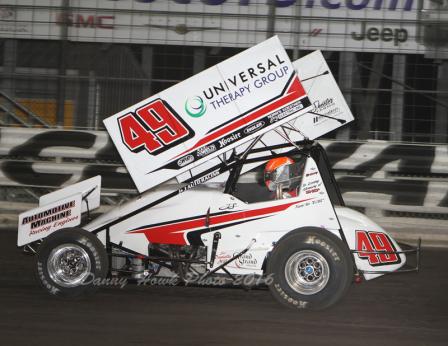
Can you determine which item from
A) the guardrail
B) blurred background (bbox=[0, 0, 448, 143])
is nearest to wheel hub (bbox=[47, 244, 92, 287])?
the guardrail

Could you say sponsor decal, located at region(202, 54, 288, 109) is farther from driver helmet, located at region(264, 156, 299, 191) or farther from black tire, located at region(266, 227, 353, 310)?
black tire, located at region(266, 227, 353, 310)

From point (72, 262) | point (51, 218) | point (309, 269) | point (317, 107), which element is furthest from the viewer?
point (317, 107)

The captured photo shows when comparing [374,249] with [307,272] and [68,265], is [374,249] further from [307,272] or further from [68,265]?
[68,265]

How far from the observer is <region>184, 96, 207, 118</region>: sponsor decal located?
6.61 meters

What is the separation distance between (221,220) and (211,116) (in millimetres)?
838

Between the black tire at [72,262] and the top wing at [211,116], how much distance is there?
60cm

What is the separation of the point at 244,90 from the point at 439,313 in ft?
7.79

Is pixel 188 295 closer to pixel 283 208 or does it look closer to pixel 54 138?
pixel 283 208

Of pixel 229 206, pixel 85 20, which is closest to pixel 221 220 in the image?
pixel 229 206

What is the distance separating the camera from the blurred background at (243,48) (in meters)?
10.0

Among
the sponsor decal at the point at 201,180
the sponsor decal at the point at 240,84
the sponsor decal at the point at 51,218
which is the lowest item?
the sponsor decal at the point at 51,218

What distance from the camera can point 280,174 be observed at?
22.3 ft

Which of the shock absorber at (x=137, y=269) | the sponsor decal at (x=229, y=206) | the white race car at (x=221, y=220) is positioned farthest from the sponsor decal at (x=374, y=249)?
the shock absorber at (x=137, y=269)

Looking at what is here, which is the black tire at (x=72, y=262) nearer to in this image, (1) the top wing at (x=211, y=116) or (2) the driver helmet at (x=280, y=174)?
(1) the top wing at (x=211, y=116)
